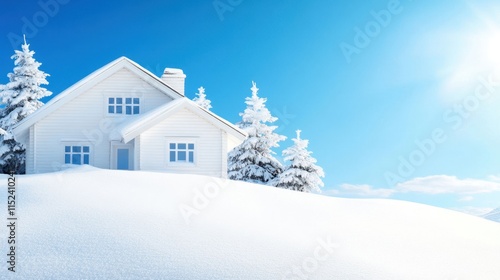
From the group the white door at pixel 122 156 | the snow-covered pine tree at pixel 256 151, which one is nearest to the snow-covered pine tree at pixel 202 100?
the snow-covered pine tree at pixel 256 151

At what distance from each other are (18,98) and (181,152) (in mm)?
16806

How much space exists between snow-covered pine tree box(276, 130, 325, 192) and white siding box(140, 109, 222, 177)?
8.22 m

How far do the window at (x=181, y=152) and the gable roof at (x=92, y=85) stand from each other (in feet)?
9.76

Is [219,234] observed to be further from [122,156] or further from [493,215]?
[493,215]

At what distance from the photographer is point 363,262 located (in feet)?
28.2

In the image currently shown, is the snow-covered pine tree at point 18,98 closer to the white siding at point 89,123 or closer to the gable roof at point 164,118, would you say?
the white siding at point 89,123

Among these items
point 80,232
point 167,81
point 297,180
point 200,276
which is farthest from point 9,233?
point 297,180

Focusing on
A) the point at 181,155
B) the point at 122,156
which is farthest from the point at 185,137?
the point at 122,156

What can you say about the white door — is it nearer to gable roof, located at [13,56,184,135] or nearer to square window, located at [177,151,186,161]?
square window, located at [177,151,186,161]

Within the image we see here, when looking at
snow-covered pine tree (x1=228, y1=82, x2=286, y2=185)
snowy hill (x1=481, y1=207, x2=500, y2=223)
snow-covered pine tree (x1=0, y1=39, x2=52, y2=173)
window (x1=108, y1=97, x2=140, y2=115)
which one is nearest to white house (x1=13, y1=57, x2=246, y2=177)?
window (x1=108, y1=97, x2=140, y2=115)

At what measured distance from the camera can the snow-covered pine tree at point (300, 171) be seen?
26531mm

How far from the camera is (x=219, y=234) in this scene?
29.0ft

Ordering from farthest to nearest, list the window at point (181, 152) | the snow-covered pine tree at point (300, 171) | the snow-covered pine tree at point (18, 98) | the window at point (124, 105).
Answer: the snow-covered pine tree at point (18, 98)
the snow-covered pine tree at point (300, 171)
the window at point (124, 105)
the window at point (181, 152)

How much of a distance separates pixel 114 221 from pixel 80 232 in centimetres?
78
